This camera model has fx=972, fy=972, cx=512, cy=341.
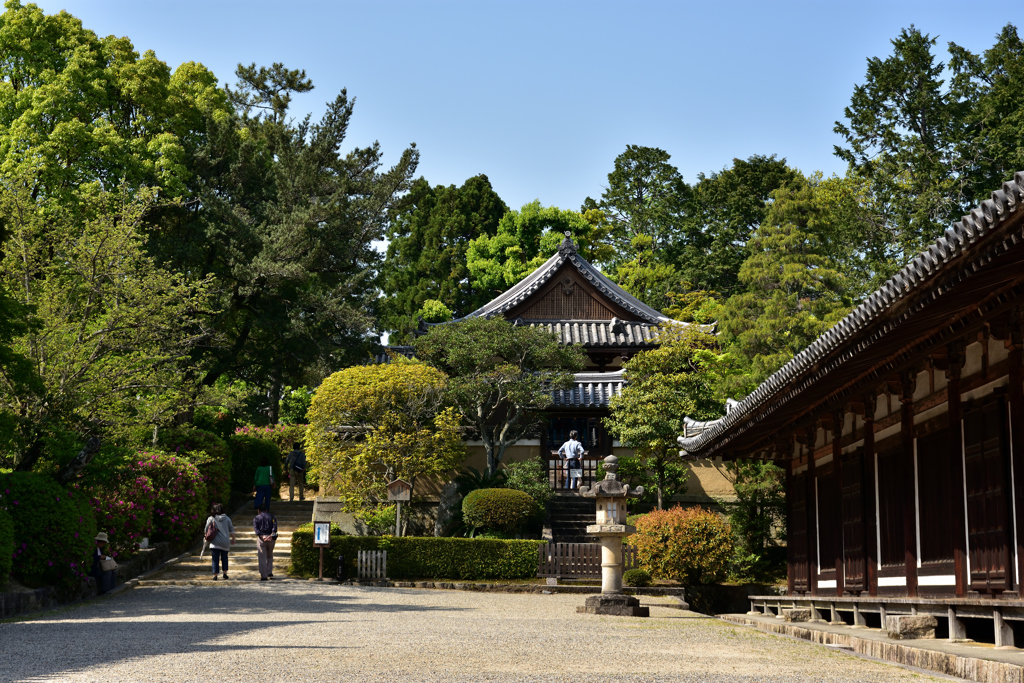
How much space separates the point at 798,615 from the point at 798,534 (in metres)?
2.85

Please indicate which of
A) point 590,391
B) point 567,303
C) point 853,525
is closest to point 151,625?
point 853,525

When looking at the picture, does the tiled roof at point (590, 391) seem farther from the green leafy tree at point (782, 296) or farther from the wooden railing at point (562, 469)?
the green leafy tree at point (782, 296)

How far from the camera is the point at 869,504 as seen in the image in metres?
13.3

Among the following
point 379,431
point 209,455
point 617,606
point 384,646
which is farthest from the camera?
point 209,455

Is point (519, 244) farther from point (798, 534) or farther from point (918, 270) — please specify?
point (918, 270)

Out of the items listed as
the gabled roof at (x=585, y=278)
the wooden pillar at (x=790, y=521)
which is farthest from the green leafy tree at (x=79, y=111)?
the wooden pillar at (x=790, y=521)

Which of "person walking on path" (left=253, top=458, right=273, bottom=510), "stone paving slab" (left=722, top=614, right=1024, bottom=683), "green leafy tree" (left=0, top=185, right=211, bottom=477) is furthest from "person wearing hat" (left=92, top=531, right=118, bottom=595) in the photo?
"stone paving slab" (left=722, top=614, right=1024, bottom=683)

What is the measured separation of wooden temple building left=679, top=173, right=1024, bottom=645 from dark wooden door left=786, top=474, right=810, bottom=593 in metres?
0.77

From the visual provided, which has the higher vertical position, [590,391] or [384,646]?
[590,391]

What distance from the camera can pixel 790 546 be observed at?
17.9m

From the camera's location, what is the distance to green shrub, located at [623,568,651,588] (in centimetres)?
2086

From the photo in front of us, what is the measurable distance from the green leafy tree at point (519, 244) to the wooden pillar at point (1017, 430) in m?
37.1

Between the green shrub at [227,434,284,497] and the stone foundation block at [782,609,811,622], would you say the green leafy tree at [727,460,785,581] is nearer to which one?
the stone foundation block at [782,609,811,622]

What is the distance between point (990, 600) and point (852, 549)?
508cm
